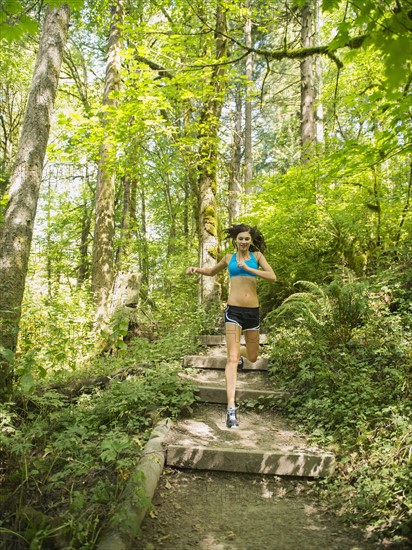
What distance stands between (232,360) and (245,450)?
1077mm

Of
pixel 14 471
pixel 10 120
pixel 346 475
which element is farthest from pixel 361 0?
pixel 10 120

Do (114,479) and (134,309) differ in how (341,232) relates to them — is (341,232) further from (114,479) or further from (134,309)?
(114,479)

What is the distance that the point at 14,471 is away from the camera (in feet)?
10.5

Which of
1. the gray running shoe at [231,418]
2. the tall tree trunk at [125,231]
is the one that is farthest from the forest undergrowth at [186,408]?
the tall tree trunk at [125,231]

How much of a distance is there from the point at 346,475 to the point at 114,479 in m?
2.04

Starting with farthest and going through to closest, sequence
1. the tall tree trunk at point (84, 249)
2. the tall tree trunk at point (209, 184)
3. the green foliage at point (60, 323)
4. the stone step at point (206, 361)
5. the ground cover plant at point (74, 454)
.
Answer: the tall tree trunk at point (84, 249) < the tall tree trunk at point (209, 184) < the green foliage at point (60, 323) < the stone step at point (206, 361) < the ground cover plant at point (74, 454)

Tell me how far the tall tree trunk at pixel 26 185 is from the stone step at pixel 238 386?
2.50m

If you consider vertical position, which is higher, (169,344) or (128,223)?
(128,223)

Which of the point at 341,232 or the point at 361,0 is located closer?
the point at 361,0

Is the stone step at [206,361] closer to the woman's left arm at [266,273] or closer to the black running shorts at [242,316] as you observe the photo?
the black running shorts at [242,316]

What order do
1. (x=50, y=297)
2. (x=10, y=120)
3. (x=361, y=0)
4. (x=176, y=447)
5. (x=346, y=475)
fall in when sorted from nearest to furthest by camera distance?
1. (x=361, y=0)
2. (x=346, y=475)
3. (x=176, y=447)
4. (x=50, y=297)
5. (x=10, y=120)

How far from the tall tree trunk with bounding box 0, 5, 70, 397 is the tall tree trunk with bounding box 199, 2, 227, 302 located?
4392 mm

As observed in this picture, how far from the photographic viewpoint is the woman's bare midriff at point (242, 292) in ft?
16.1

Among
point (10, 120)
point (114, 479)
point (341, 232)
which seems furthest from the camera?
point (10, 120)
